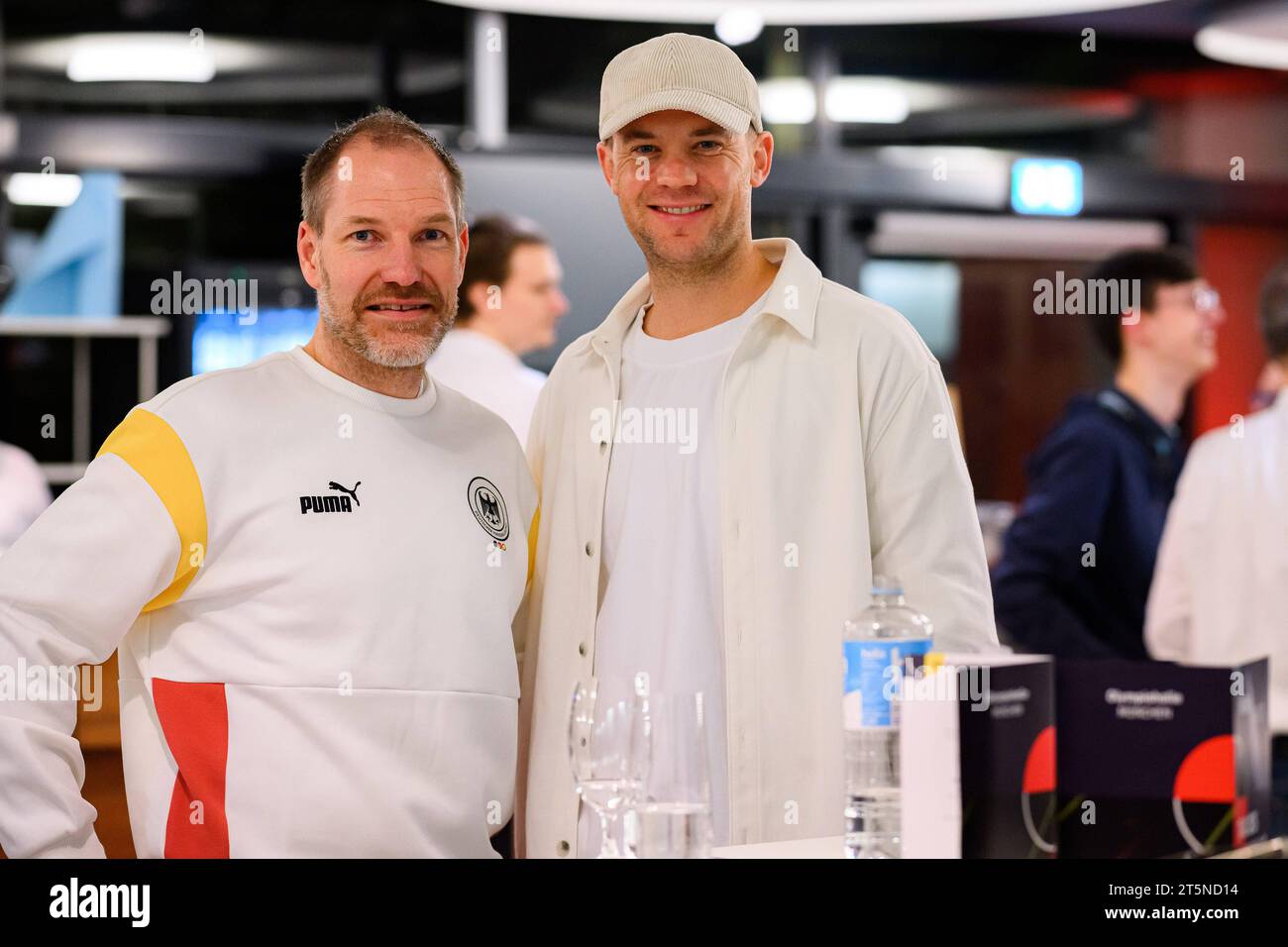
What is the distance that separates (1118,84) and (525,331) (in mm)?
4997

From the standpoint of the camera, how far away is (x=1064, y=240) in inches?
299

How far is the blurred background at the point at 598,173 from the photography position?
19.4 feet

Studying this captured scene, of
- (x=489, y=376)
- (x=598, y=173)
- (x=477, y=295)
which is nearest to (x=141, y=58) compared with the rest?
(x=598, y=173)

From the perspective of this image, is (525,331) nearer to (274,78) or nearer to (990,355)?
(274,78)

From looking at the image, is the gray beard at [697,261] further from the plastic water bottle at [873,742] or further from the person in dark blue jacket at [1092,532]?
the person in dark blue jacket at [1092,532]

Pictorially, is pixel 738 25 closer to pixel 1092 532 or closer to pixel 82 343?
pixel 82 343

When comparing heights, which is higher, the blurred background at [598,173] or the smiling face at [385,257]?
the blurred background at [598,173]

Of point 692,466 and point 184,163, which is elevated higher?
point 184,163

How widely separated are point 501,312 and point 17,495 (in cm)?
143

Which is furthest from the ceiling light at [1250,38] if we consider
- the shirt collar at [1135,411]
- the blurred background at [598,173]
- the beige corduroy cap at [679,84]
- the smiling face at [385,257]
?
the smiling face at [385,257]

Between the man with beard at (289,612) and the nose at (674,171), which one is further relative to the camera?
the nose at (674,171)

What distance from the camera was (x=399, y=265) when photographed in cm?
219

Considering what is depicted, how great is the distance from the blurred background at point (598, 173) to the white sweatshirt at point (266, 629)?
317cm
